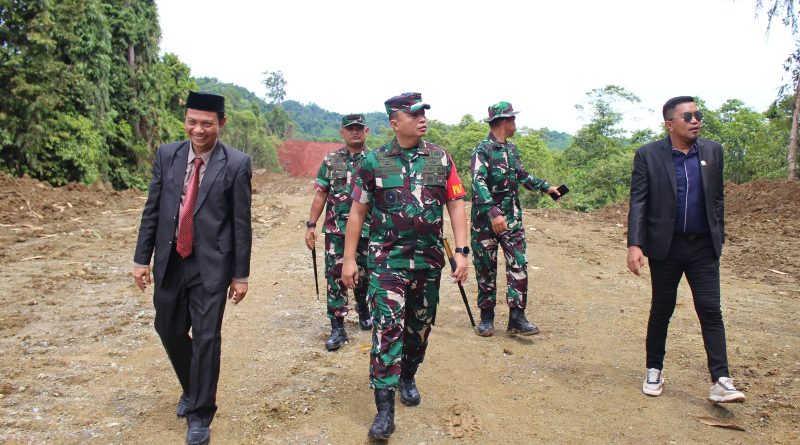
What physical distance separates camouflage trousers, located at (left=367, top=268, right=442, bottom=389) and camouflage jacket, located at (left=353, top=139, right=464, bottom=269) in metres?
0.08

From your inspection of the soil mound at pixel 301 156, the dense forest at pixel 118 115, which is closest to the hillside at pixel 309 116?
the soil mound at pixel 301 156

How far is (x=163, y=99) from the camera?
26594 millimetres

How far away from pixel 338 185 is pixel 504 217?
5.19ft

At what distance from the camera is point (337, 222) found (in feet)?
19.0

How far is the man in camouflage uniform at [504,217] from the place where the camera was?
594 cm

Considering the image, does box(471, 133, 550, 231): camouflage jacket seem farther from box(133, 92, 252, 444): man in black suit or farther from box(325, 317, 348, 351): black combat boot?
box(133, 92, 252, 444): man in black suit

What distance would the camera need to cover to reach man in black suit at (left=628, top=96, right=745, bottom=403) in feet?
14.1

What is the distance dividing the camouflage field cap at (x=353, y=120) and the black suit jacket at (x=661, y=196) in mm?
2508

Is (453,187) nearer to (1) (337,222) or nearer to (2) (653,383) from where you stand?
(1) (337,222)

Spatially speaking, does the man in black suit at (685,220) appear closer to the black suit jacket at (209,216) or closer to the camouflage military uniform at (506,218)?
the camouflage military uniform at (506,218)

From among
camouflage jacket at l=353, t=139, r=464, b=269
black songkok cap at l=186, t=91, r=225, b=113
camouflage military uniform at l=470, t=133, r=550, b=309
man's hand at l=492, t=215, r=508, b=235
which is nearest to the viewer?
black songkok cap at l=186, t=91, r=225, b=113

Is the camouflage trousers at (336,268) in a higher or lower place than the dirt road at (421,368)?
higher

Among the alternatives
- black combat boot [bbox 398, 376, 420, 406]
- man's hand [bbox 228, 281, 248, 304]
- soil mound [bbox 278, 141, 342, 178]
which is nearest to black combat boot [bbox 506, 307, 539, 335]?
black combat boot [bbox 398, 376, 420, 406]

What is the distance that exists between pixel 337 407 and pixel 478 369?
1.37 metres
